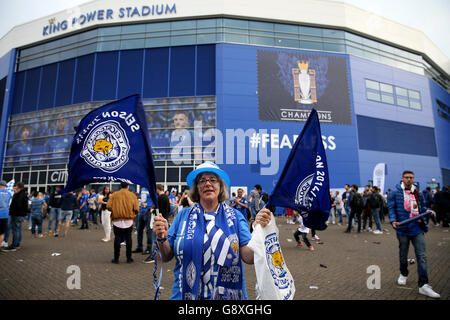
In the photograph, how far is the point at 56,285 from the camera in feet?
15.7

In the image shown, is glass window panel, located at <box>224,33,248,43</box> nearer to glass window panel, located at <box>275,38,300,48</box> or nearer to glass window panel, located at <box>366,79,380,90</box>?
glass window panel, located at <box>275,38,300,48</box>

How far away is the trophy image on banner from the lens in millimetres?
24500

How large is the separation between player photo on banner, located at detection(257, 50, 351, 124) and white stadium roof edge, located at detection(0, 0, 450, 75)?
13.5 feet

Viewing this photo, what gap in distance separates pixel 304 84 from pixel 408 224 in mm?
22167

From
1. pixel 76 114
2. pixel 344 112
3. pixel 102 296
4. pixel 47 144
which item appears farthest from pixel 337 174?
pixel 47 144

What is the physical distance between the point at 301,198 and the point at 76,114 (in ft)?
91.8

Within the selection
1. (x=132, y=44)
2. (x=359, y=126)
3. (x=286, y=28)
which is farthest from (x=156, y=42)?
(x=359, y=126)

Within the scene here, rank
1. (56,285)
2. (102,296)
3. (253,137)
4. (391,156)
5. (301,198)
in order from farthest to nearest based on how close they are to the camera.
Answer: (391,156)
(253,137)
(56,285)
(102,296)
(301,198)

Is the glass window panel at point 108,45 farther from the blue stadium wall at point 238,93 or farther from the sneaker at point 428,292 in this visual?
the sneaker at point 428,292

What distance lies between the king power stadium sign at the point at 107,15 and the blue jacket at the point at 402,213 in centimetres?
2625

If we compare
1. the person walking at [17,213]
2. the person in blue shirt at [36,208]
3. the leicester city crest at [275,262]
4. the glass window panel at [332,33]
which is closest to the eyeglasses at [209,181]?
the leicester city crest at [275,262]

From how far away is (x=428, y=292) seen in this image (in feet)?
13.9

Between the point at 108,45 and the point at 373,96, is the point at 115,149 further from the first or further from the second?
the point at 373,96
